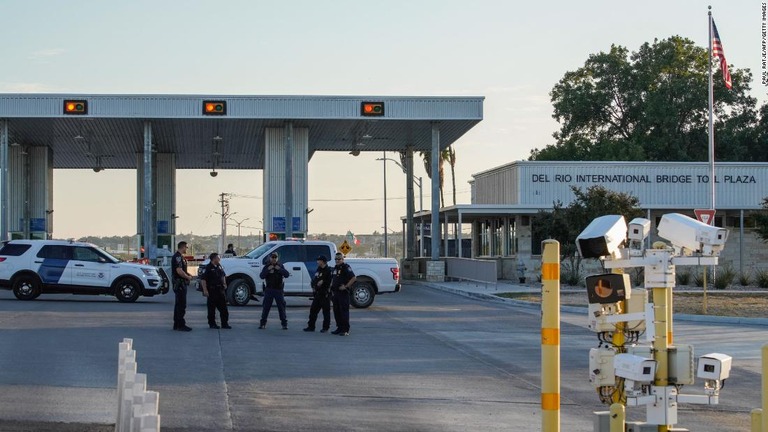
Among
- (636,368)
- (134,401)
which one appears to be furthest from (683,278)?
(134,401)

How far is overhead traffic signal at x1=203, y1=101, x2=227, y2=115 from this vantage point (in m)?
43.5

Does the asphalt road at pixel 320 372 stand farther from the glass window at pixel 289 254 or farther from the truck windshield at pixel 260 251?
the glass window at pixel 289 254

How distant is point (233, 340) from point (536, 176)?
32.9 metres

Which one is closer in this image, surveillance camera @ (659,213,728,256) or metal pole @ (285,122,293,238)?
surveillance camera @ (659,213,728,256)

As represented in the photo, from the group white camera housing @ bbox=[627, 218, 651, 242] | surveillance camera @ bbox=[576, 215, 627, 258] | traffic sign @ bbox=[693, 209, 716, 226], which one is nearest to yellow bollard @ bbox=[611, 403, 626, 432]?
surveillance camera @ bbox=[576, 215, 627, 258]

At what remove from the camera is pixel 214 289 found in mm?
22234

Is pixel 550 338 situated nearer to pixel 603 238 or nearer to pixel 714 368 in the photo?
pixel 603 238

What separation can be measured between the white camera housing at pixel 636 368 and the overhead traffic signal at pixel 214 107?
37234 mm

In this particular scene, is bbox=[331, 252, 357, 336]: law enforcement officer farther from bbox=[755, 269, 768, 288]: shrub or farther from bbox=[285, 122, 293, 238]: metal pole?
bbox=[755, 269, 768, 288]: shrub

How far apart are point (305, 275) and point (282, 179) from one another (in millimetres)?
17256

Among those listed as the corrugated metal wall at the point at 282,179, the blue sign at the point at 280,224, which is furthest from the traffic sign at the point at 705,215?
the blue sign at the point at 280,224

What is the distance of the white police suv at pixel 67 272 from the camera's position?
98.9ft

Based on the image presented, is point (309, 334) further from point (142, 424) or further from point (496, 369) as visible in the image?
point (142, 424)

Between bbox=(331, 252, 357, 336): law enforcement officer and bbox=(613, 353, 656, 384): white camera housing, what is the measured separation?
14.1m
